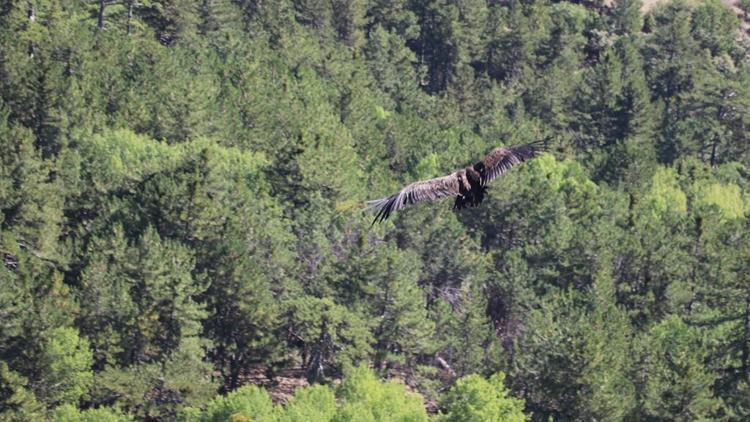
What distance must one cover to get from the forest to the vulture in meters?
33.2

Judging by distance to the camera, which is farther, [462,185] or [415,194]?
[462,185]

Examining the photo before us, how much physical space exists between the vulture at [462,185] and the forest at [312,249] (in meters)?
33.2

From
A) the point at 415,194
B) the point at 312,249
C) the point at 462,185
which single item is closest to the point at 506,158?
the point at 462,185

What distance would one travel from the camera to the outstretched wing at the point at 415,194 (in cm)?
3284

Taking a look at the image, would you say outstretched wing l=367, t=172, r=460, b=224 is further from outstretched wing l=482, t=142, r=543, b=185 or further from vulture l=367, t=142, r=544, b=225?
outstretched wing l=482, t=142, r=543, b=185

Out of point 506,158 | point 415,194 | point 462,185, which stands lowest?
point 415,194

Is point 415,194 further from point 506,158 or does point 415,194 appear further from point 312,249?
point 312,249

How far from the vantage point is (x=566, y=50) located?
16612cm

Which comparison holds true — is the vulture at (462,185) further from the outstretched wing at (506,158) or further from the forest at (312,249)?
the forest at (312,249)

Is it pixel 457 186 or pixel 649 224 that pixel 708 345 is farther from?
pixel 457 186

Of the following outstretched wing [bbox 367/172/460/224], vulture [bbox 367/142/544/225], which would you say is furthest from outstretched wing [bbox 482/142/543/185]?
outstretched wing [bbox 367/172/460/224]

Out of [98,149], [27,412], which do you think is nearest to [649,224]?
[98,149]

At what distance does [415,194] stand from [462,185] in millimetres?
1853

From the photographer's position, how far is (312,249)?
3521 inches
